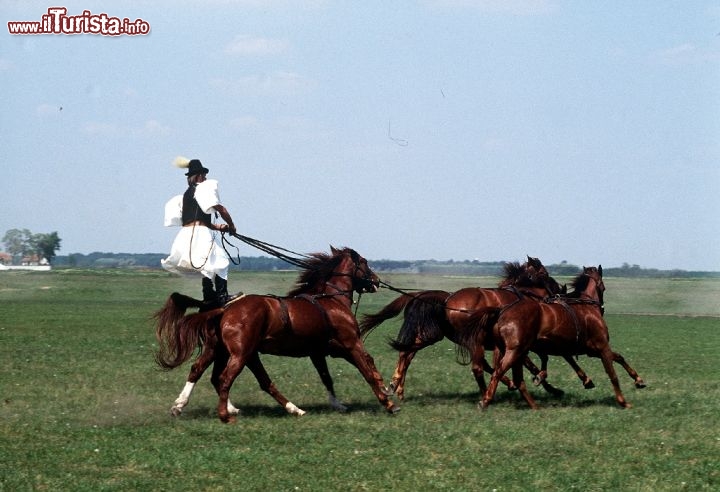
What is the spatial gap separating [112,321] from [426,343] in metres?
20.3

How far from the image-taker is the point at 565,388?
56.9 feet

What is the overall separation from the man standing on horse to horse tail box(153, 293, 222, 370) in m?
0.40

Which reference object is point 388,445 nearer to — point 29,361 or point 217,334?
point 217,334

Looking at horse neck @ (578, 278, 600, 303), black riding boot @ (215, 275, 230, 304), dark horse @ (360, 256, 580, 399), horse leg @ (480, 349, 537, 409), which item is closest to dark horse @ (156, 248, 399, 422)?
black riding boot @ (215, 275, 230, 304)

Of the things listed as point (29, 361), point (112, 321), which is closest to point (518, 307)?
point (29, 361)

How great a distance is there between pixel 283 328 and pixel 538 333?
375 centimetres

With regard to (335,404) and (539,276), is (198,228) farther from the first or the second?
(539,276)

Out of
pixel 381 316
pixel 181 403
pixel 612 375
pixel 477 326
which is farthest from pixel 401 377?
pixel 181 403

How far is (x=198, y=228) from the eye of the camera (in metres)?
13.3

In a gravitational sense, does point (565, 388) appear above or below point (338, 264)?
below

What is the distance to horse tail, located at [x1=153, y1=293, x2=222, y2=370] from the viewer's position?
13.0 meters

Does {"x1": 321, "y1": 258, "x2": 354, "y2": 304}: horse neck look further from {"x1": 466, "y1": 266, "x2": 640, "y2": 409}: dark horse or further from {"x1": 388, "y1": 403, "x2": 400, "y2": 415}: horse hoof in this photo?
{"x1": 466, "y1": 266, "x2": 640, "y2": 409}: dark horse

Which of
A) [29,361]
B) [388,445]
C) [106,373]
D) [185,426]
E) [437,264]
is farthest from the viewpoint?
[437,264]

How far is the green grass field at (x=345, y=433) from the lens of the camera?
972 cm
